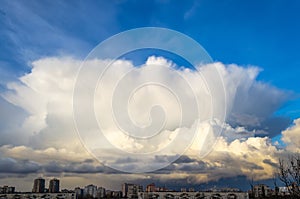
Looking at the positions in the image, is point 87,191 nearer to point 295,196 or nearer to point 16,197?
point 16,197

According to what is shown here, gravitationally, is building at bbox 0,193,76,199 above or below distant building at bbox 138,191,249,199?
below

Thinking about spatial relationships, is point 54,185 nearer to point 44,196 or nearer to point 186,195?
point 44,196

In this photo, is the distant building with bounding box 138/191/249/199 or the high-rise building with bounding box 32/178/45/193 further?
the high-rise building with bounding box 32/178/45/193

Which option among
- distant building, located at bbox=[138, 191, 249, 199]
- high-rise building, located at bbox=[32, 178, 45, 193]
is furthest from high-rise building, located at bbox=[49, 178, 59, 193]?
distant building, located at bbox=[138, 191, 249, 199]

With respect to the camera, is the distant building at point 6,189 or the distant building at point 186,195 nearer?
the distant building at point 186,195

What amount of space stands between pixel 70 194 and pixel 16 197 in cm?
1442

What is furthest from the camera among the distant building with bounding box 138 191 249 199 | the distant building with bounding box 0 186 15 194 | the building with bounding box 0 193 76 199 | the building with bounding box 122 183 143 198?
the building with bounding box 122 183 143 198

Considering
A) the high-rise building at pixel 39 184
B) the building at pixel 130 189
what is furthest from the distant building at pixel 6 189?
the building at pixel 130 189

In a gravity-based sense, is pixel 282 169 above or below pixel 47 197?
above

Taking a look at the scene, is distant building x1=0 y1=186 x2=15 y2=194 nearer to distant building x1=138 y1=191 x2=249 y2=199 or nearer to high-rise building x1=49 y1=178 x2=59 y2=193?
high-rise building x1=49 y1=178 x2=59 y2=193

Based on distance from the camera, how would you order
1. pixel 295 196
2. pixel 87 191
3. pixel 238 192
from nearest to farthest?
pixel 295 196 → pixel 238 192 → pixel 87 191

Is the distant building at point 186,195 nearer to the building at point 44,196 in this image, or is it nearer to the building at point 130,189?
the building at point 44,196

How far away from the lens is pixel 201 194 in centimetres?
8712

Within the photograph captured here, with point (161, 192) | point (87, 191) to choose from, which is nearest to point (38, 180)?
point (87, 191)
